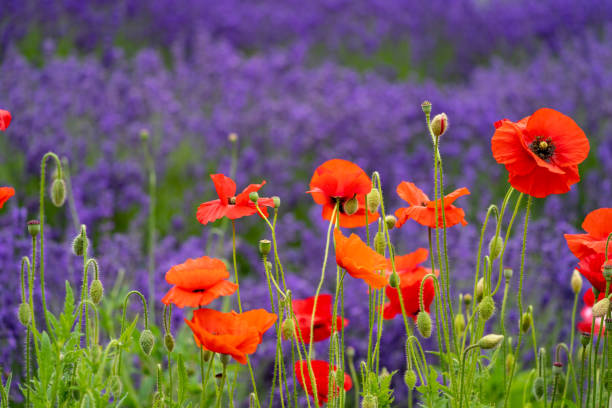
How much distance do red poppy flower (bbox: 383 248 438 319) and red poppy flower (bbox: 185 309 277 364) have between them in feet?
0.99

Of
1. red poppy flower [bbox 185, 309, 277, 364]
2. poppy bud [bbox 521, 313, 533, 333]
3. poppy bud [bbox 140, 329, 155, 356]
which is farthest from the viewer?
poppy bud [bbox 521, 313, 533, 333]

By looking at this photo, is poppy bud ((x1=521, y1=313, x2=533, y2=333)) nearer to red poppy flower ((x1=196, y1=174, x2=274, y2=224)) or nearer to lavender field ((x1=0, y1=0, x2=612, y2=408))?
lavender field ((x1=0, y1=0, x2=612, y2=408))

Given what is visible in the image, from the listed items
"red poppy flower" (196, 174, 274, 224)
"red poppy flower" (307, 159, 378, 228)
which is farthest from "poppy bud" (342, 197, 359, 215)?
"red poppy flower" (196, 174, 274, 224)

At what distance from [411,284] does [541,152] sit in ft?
1.03

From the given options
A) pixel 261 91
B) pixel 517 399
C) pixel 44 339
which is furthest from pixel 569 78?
pixel 44 339

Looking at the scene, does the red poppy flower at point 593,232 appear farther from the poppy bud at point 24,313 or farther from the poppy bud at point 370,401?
the poppy bud at point 24,313

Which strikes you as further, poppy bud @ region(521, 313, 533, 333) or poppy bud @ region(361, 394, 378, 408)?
poppy bud @ region(521, 313, 533, 333)

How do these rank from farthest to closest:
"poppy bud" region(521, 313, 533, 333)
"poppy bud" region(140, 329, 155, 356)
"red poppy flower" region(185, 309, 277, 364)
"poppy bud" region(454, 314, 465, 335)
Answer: "poppy bud" region(454, 314, 465, 335) < "poppy bud" region(521, 313, 533, 333) < "poppy bud" region(140, 329, 155, 356) < "red poppy flower" region(185, 309, 277, 364)

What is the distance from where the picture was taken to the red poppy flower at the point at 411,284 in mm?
1239

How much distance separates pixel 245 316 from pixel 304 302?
28cm

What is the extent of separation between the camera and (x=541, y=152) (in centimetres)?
108

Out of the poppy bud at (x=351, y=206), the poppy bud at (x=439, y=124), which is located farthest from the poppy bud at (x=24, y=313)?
the poppy bud at (x=439, y=124)

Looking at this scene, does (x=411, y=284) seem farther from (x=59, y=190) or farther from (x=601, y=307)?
(x=59, y=190)

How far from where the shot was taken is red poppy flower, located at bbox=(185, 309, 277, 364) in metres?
0.96
